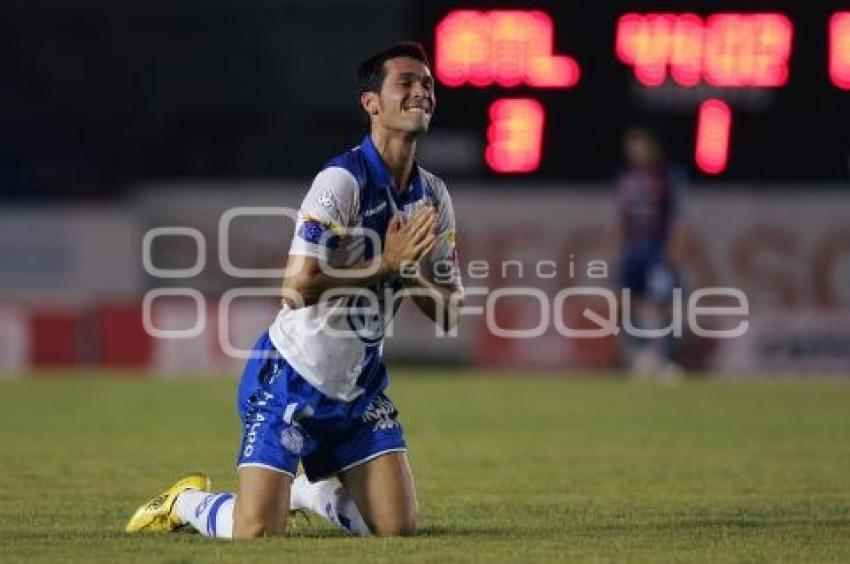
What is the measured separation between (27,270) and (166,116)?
3645 mm

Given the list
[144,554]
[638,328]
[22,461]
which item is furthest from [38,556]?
[638,328]

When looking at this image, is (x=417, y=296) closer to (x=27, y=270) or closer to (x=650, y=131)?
(x=650, y=131)

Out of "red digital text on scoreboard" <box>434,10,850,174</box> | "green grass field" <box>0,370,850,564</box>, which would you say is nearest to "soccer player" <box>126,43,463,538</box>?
"green grass field" <box>0,370,850,564</box>

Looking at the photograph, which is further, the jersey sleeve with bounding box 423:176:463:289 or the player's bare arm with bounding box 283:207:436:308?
the jersey sleeve with bounding box 423:176:463:289

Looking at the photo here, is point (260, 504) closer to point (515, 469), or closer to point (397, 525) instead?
point (397, 525)

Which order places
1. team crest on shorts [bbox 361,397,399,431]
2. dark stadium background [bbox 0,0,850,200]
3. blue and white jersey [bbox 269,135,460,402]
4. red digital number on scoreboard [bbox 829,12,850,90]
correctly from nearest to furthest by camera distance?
blue and white jersey [bbox 269,135,460,402] → team crest on shorts [bbox 361,397,399,431] → red digital number on scoreboard [bbox 829,12,850,90] → dark stadium background [bbox 0,0,850,200]

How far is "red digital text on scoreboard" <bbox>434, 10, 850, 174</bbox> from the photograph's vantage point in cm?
1867

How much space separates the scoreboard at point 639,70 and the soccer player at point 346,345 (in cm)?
1109

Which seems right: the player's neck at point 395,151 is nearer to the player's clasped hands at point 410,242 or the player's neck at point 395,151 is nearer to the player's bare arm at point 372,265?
the player's bare arm at point 372,265

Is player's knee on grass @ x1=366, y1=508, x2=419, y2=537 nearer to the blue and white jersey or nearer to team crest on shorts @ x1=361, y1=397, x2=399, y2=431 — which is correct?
team crest on shorts @ x1=361, y1=397, x2=399, y2=431

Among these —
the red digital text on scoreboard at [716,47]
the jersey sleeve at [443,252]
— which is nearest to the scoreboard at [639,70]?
the red digital text on scoreboard at [716,47]

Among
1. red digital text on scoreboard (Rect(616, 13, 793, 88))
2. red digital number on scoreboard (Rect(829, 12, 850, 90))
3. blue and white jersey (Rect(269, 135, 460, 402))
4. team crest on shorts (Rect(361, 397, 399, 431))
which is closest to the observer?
blue and white jersey (Rect(269, 135, 460, 402))

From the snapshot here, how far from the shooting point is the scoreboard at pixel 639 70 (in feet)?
61.4

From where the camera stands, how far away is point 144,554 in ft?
23.4
